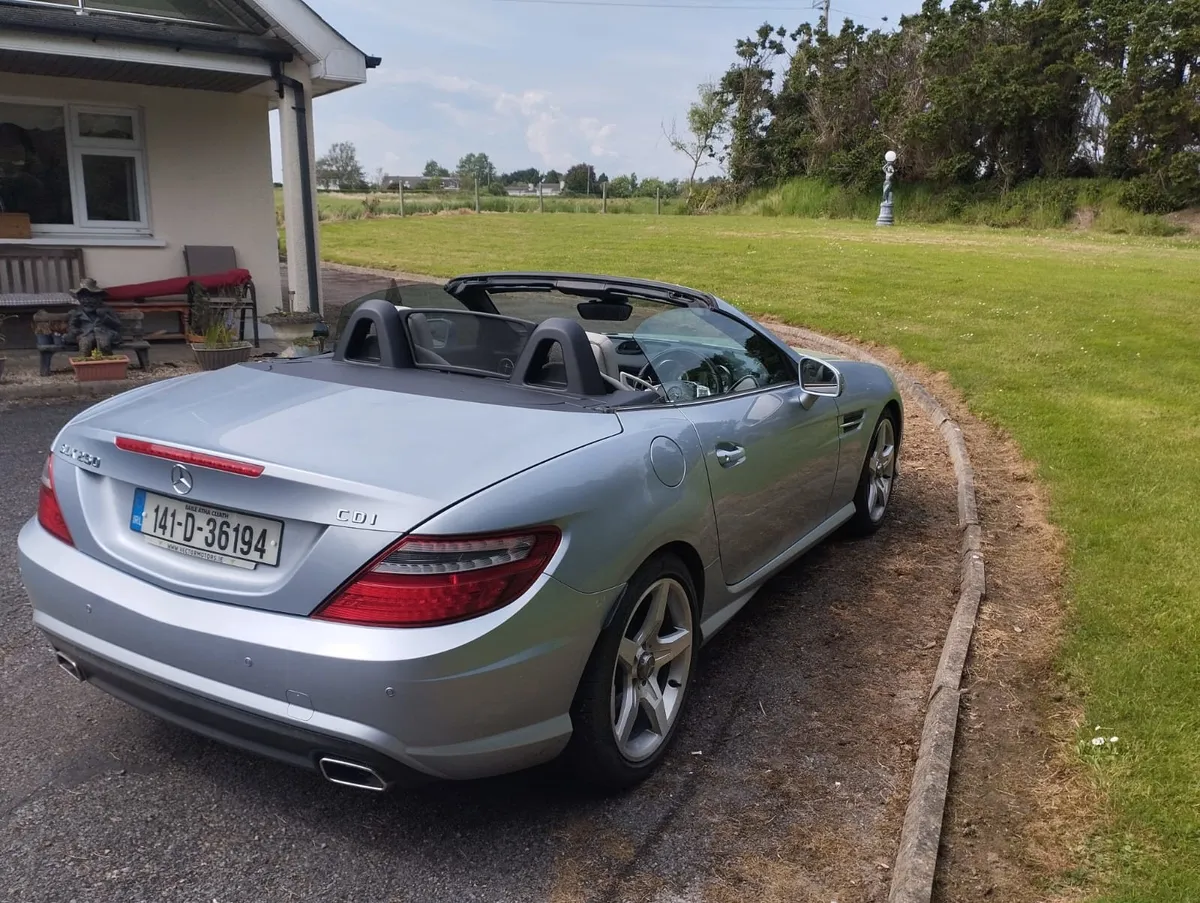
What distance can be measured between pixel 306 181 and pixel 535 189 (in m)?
54.1

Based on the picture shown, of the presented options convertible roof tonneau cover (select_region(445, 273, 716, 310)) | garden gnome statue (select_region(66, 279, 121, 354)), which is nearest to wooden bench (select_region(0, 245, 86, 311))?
garden gnome statue (select_region(66, 279, 121, 354))

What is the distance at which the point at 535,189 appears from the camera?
208 ft

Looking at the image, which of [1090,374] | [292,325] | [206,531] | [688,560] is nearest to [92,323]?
[292,325]

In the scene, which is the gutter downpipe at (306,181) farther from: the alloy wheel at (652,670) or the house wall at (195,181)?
the alloy wheel at (652,670)

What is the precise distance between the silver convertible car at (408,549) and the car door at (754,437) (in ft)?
0.07

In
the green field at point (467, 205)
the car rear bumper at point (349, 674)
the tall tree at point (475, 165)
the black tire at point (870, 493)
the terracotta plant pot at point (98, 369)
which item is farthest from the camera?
the tall tree at point (475, 165)

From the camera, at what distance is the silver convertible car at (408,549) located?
2352 mm

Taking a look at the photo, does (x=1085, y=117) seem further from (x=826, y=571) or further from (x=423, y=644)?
(x=423, y=644)

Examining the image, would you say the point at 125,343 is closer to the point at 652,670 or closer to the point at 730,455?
the point at 730,455

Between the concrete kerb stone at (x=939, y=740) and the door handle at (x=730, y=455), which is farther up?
the door handle at (x=730, y=455)

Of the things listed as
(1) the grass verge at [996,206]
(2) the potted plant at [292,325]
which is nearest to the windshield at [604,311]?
(2) the potted plant at [292,325]

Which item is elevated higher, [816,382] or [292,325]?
[816,382]

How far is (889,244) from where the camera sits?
23.0 metres

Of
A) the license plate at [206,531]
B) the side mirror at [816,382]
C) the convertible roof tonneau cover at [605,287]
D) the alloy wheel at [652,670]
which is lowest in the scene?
the alloy wheel at [652,670]
